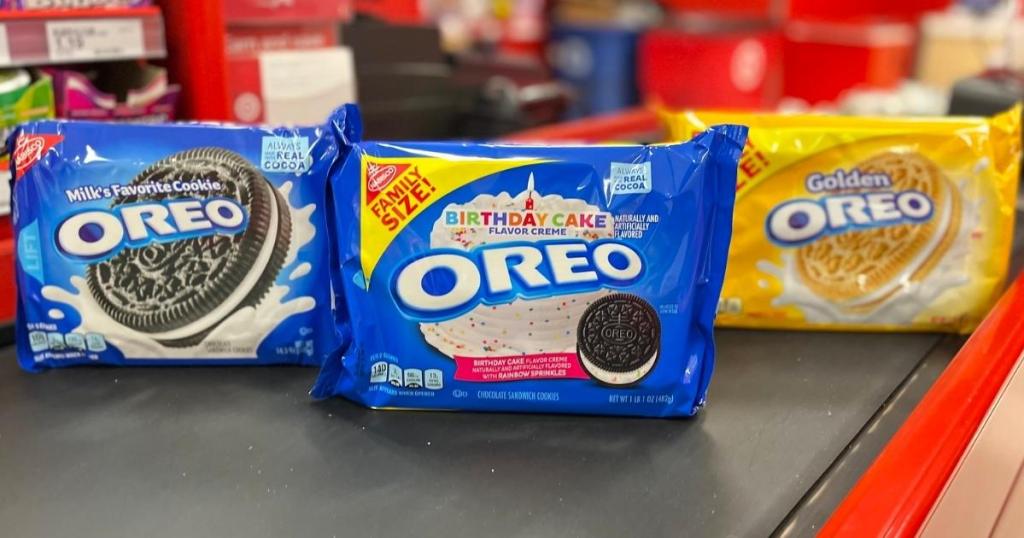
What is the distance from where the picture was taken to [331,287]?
2.66 ft

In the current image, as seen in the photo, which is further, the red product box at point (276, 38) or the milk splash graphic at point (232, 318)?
the red product box at point (276, 38)

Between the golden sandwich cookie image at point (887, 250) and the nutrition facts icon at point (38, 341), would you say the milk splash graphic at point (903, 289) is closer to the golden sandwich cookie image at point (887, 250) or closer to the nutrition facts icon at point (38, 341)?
the golden sandwich cookie image at point (887, 250)

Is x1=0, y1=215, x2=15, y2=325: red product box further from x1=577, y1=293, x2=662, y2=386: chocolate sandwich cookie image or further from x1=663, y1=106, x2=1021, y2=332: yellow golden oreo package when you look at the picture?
x1=663, y1=106, x2=1021, y2=332: yellow golden oreo package

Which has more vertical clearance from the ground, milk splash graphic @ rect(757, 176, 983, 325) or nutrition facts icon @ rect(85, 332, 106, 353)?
milk splash graphic @ rect(757, 176, 983, 325)

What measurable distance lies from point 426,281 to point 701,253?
25cm

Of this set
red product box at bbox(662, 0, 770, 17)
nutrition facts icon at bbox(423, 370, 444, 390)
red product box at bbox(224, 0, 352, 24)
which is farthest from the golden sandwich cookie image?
red product box at bbox(662, 0, 770, 17)

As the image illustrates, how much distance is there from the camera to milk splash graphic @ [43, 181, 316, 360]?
33.0 inches

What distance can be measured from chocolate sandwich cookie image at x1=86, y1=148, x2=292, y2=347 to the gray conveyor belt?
0.06 metres

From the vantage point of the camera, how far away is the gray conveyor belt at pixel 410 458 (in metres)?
0.63

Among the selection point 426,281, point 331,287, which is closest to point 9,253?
point 331,287

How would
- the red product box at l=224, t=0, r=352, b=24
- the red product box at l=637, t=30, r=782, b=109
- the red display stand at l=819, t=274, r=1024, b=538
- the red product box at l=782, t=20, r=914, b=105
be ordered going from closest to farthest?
the red display stand at l=819, t=274, r=1024, b=538
the red product box at l=224, t=0, r=352, b=24
the red product box at l=782, t=20, r=914, b=105
the red product box at l=637, t=30, r=782, b=109

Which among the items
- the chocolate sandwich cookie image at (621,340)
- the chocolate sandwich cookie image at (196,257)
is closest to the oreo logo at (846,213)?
the chocolate sandwich cookie image at (621,340)

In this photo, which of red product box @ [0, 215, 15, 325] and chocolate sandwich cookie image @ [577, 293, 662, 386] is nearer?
chocolate sandwich cookie image @ [577, 293, 662, 386]

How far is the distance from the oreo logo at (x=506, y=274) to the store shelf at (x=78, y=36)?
492mm
